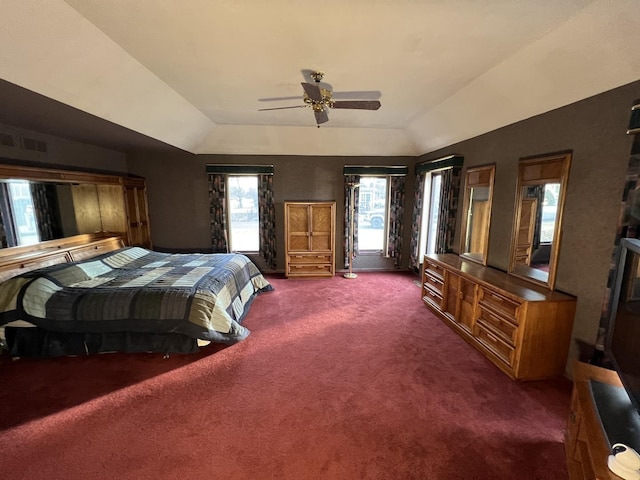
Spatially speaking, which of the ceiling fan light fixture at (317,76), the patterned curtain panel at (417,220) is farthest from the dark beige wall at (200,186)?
the ceiling fan light fixture at (317,76)

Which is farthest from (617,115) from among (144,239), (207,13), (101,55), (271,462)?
(144,239)

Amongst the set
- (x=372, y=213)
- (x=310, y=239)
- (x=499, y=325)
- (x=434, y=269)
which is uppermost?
(x=372, y=213)

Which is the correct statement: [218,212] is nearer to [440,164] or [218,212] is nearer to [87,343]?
[87,343]

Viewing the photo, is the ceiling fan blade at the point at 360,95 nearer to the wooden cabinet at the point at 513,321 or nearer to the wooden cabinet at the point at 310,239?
the wooden cabinet at the point at 310,239

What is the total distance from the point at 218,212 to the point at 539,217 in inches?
189

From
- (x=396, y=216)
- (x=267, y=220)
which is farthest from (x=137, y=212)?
(x=396, y=216)

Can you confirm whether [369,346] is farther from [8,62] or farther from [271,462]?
[8,62]

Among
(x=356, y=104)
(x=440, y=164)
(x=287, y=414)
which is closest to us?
(x=287, y=414)

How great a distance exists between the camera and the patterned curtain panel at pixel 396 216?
5.33m

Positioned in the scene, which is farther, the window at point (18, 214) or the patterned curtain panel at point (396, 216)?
the patterned curtain panel at point (396, 216)

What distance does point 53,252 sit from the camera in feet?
10.5

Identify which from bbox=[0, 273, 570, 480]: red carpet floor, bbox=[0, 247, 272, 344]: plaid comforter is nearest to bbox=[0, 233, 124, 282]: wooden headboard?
bbox=[0, 247, 272, 344]: plaid comforter

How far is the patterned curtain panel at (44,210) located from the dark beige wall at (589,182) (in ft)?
17.8

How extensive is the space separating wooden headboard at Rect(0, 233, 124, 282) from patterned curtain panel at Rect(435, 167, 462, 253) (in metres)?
5.02
